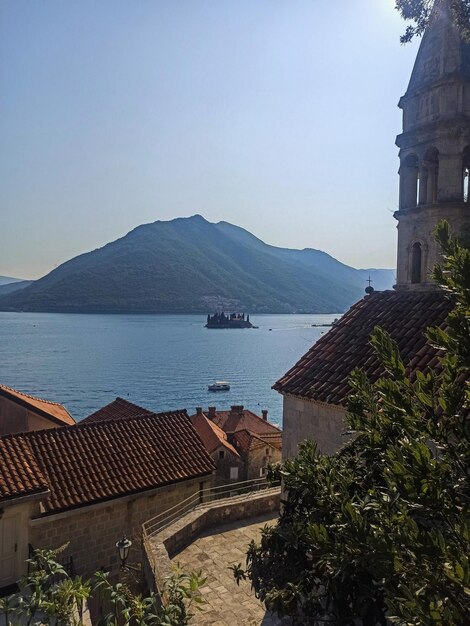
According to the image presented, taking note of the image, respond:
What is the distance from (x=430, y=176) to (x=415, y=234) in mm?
1533

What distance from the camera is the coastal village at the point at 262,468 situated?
9586 mm

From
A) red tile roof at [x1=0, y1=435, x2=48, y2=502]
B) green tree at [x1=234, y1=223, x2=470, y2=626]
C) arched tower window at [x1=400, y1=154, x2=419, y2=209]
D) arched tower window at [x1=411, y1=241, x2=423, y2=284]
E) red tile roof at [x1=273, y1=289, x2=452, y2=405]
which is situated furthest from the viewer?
arched tower window at [x1=400, y1=154, x2=419, y2=209]

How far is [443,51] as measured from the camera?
11.2m

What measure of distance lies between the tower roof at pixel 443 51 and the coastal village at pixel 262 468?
3 centimetres

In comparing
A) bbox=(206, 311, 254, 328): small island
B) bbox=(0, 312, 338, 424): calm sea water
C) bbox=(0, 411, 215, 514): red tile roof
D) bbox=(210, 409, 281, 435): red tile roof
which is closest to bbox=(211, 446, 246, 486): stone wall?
bbox=(210, 409, 281, 435): red tile roof

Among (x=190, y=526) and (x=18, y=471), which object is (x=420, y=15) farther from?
(x=18, y=471)

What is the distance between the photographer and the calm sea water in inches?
2714

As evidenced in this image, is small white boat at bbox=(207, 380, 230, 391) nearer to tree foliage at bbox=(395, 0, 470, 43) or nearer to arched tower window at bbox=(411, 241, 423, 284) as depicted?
arched tower window at bbox=(411, 241, 423, 284)

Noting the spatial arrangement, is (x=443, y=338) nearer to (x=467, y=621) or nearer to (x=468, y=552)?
(x=468, y=552)

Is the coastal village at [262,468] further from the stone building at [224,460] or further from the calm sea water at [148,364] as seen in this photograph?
the calm sea water at [148,364]

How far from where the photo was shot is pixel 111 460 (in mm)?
13641

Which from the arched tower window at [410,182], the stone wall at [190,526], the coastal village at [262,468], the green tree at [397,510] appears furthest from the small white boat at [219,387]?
the green tree at [397,510]

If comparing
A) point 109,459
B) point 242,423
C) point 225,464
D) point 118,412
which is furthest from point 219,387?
point 109,459

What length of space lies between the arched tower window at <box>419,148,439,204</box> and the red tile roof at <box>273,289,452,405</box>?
2604mm
